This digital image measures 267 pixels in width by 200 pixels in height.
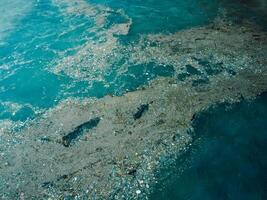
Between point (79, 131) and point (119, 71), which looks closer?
point (79, 131)

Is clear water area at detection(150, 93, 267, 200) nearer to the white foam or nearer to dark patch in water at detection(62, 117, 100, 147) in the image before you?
dark patch in water at detection(62, 117, 100, 147)

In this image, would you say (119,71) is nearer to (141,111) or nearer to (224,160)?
(141,111)

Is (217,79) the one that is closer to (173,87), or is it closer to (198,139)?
(173,87)

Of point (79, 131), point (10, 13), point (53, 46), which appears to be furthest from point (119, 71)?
point (10, 13)

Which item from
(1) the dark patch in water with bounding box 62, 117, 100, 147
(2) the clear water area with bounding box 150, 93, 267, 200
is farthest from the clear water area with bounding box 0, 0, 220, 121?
(2) the clear water area with bounding box 150, 93, 267, 200

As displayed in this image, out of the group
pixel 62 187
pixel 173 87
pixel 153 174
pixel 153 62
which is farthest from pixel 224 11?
pixel 62 187

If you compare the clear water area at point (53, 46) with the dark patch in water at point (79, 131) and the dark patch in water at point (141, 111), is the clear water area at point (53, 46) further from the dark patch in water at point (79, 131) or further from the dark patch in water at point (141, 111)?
the dark patch in water at point (79, 131)
